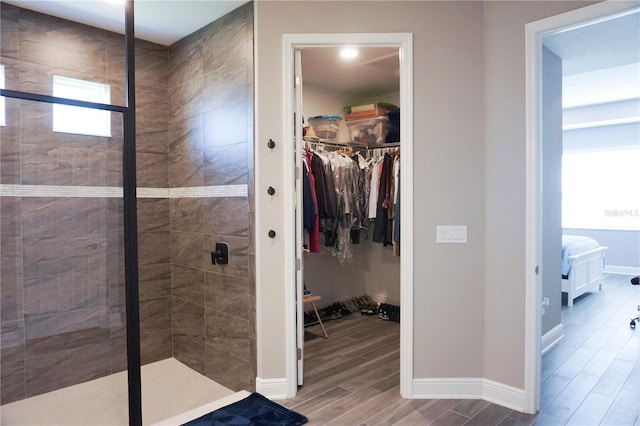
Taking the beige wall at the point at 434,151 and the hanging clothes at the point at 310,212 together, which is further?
the hanging clothes at the point at 310,212

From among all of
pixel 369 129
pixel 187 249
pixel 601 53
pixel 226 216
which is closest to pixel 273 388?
pixel 226 216

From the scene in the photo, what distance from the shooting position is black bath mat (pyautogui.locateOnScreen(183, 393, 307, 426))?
249cm

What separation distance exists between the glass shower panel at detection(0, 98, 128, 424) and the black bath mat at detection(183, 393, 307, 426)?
0.50 m

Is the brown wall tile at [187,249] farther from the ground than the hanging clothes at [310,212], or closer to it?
closer to it

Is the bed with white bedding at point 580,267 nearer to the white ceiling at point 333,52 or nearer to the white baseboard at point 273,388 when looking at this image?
the white ceiling at point 333,52

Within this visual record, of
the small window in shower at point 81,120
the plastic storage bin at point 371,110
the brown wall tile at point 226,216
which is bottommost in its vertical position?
the brown wall tile at point 226,216

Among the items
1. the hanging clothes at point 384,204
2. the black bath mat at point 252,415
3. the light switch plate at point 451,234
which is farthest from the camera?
the hanging clothes at point 384,204

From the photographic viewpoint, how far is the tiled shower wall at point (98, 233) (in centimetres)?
221

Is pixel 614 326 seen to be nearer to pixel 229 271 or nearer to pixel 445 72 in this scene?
pixel 445 72

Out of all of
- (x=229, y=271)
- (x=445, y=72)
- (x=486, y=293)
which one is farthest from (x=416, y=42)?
(x=229, y=271)

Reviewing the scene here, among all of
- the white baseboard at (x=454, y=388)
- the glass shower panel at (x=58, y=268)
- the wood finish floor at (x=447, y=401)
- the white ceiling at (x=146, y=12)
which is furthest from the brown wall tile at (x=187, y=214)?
the white baseboard at (x=454, y=388)

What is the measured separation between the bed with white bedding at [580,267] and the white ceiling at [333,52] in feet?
7.00

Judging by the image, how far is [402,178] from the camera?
109 inches

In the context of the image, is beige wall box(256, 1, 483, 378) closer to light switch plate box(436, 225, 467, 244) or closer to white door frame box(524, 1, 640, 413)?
light switch plate box(436, 225, 467, 244)
